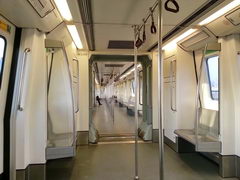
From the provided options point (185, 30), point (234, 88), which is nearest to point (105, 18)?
point (185, 30)

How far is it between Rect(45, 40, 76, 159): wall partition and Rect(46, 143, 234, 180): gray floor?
53cm

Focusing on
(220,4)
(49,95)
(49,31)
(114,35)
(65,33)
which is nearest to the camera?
(220,4)

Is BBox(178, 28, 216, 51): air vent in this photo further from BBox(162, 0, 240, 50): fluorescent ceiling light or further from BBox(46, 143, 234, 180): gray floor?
BBox(46, 143, 234, 180): gray floor

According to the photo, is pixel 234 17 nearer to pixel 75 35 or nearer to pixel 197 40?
pixel 197 40

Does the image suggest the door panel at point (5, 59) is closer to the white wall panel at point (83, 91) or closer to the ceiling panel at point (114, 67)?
the white wall panel at point (83, 91)

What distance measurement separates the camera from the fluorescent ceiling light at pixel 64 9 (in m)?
2.54

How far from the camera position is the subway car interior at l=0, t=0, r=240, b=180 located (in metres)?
2.62

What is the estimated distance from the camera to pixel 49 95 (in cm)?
347

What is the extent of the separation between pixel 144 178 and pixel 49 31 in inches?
103

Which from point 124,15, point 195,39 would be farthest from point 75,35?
point 195,39

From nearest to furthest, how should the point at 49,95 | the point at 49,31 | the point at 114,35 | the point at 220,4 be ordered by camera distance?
the point at 220,4 → the point at 49,31 → the point at 49,95 → the point at 114,35

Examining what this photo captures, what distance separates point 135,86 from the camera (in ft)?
11.1

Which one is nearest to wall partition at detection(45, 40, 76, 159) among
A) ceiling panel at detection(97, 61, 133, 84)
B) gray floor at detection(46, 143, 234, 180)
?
gray floor at detection(46, 143, 234, 180)

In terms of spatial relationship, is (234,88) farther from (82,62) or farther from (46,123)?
(82,62)
